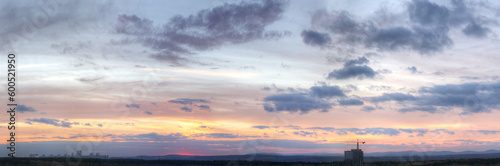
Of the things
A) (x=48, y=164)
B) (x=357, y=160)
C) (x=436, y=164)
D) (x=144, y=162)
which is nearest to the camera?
(x=357, y=160)

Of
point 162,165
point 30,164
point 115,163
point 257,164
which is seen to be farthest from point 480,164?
point 30,164

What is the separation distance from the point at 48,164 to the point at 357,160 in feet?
134

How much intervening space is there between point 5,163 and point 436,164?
218ft

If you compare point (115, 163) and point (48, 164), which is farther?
point (115, 163)

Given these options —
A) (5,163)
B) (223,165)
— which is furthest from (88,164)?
(223,165)

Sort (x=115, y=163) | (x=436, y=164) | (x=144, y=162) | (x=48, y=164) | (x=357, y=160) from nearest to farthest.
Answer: (x=357, y=160) < (x=48, y=164) < (x=115, y=163) < (x=144, y=162) < (x=436, y=164)

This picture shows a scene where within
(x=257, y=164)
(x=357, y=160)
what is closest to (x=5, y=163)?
(x=257, y=164)

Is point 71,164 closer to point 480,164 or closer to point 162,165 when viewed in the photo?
point 162,165

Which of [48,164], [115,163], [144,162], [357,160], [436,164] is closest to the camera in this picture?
[357,160]

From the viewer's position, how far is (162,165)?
2805 inches

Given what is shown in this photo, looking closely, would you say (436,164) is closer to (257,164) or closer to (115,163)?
(257,164)

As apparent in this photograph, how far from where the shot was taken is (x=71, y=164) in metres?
65.1

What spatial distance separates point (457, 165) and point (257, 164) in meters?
30.2

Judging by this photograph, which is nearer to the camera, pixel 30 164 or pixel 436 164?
pixel 30 164
